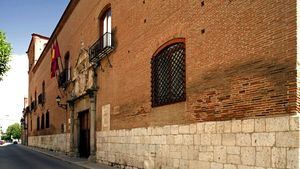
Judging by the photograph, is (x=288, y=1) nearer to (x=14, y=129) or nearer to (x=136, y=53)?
(x=136, y=53)

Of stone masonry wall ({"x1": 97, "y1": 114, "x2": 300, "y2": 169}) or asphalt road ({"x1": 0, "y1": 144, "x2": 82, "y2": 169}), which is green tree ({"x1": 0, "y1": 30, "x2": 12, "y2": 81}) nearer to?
asphalt road ({"x1": 0, "y1": 144, "x2": 82, "y2": 169})

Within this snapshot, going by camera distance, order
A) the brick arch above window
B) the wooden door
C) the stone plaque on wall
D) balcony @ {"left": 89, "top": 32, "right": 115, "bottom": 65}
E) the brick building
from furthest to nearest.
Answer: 1. the wooden door
2. the stone plaque on wall
3. balcony @ {"left": 89, "top": 32, "right": 115, "bottom": 65}
4. the brick arch above window
5. the brick building

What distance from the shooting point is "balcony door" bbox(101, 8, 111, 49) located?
55.6 feet

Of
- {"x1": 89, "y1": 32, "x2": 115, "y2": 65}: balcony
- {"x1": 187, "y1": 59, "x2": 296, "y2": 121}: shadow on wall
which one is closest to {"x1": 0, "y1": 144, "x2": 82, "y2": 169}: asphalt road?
{"x1": 89, "y1": 32, "x2": 115, "y2": 65}: balcony

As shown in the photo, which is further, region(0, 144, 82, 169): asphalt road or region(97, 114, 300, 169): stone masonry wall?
region(0, 144, 82, 169): asphalt road

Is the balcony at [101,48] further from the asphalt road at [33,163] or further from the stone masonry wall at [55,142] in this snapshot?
the stone masonry wall at [55,142]

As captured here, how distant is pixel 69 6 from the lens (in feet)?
82.9

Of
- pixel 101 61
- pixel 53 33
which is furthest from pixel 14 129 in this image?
pixel 101 61

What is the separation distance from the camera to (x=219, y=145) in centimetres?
841

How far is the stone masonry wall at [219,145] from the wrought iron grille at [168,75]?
0.88 m

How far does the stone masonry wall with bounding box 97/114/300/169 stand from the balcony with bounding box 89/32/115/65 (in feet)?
14.0

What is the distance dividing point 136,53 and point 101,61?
4675mm

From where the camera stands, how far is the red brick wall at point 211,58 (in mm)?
6954

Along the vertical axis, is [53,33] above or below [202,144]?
above
